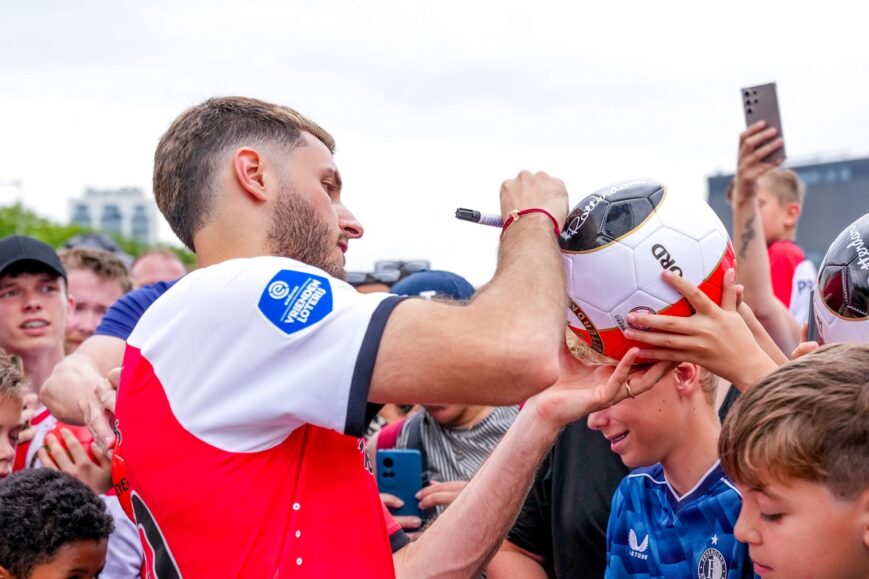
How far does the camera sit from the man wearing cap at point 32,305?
17.7 ft

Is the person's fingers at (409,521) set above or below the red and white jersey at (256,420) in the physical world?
below

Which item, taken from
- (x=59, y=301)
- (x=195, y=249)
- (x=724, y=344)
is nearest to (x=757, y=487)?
(x=724, y=344)

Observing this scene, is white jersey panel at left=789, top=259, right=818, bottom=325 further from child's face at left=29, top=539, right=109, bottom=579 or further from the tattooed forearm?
child's face at left=29, top=539, right=109, bottom=579

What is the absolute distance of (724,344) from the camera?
8.77 ft

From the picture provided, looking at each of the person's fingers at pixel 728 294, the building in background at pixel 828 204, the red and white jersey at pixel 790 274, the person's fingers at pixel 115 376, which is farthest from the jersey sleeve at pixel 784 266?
the building in background at pixel 828 204

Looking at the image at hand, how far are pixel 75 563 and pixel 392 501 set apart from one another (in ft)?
4.39

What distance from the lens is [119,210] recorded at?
128625 mm

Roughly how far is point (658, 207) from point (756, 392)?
0.59 meters

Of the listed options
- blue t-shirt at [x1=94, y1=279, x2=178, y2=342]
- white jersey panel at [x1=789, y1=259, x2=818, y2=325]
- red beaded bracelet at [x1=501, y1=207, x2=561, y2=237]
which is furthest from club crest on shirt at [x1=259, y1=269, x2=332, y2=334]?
white jersey panel at [x1=789, y1=259, x2=818, y2=325]

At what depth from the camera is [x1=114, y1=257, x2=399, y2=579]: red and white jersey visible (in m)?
2.32

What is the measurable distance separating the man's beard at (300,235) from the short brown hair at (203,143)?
0.20 metres

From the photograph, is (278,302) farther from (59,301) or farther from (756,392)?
(59,301)

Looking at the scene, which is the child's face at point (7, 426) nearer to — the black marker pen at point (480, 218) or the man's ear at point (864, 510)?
the black marker pen at point (480, 218)

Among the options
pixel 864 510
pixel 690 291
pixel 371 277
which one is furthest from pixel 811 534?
pixel 371 277
